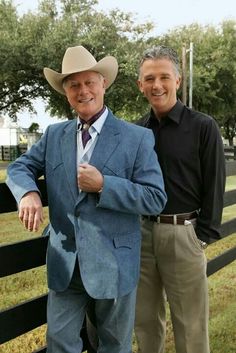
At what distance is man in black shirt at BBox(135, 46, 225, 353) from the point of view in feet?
Result: 8.71

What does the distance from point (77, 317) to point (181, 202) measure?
89 cm

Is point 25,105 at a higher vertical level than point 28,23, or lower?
lower

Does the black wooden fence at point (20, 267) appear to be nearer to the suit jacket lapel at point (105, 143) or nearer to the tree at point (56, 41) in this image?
the suit jacket lapel at point (105, 143)

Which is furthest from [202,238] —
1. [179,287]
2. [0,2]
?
[0,2]

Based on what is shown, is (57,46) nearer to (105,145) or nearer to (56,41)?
(56,41)

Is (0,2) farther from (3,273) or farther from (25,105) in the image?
(3,273)

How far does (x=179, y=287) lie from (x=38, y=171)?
A: 1.10 m

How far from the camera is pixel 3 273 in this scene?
7.86ft

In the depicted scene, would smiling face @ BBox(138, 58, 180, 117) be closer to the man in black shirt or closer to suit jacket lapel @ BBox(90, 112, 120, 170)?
the man in black shirt

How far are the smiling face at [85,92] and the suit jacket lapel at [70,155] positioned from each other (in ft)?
0.34

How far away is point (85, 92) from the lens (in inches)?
85.4

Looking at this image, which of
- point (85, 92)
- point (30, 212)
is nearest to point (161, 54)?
point (85, 92)

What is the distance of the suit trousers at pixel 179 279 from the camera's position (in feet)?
8.97

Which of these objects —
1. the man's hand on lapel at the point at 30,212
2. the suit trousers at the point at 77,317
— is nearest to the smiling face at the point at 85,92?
the man's hand on lapel at the point at 30,212
